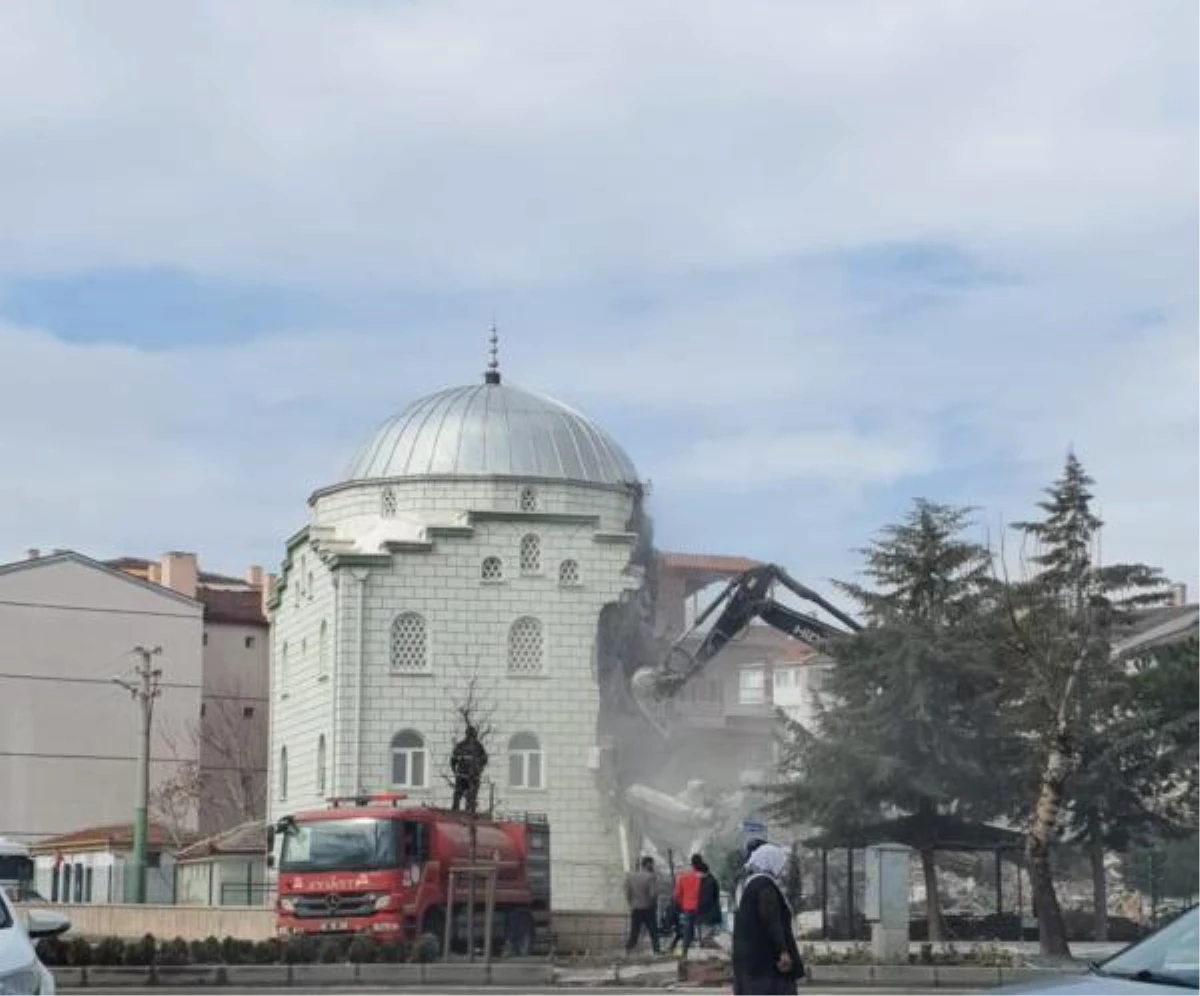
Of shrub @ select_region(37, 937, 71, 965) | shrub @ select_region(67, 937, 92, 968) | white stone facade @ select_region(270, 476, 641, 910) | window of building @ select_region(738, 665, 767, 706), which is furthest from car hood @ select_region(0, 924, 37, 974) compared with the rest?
window of building @ select_region(738, 665, 767, 706)

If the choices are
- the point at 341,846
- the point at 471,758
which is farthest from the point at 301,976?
the point at 471,758

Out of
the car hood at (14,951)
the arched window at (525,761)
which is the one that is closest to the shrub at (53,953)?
the car hood at (14,951)

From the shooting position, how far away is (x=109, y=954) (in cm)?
2639

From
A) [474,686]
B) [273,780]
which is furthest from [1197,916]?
[273,780]

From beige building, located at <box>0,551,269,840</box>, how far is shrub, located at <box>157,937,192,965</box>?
5769cm

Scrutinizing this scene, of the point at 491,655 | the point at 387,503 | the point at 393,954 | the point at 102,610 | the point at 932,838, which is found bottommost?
the point at 393,954

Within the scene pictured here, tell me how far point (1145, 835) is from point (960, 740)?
537cm

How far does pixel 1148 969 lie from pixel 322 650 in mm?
58099

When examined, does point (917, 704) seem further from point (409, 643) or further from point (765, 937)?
point (765, 937)

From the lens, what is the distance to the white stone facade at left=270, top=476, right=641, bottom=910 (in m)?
63.4

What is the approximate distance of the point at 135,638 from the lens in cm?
8656

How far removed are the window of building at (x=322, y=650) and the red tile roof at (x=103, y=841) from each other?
22.3 ft

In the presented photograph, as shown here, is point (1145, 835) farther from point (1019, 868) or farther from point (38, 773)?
point (38, 773)

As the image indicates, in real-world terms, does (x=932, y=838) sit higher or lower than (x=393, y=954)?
higher
